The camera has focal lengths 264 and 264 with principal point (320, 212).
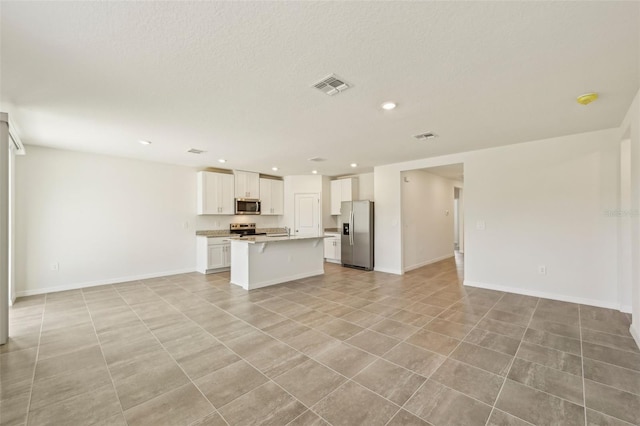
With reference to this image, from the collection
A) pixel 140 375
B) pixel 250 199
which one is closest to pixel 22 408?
pixel 140 375

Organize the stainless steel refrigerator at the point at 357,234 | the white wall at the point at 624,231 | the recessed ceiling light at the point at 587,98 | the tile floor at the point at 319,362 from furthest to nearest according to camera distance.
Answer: the stainless steel refrigerator at the point at 357,234 → the white wall at the point at 624,231 → the recessed ceiling light at the point at 587,98 → the tile floor at the point at 319,362

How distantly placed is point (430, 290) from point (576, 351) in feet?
7.18

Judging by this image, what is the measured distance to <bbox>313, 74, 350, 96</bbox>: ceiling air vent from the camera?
2.30 m

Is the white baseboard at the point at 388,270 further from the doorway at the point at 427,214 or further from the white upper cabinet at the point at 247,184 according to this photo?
the white upper cabinet at the point at 247,184

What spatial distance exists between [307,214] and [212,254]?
291cm

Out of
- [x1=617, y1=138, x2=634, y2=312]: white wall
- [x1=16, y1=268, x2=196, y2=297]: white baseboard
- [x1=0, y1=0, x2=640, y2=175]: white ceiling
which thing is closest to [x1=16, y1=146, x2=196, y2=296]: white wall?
[x1=16, y1=268, x2=196, y2=297]: white baseboard

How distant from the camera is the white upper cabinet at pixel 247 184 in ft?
23.0

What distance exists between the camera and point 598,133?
3781mm

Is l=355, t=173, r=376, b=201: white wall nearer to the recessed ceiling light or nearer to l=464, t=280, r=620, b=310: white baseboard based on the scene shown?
l=464, t=280, r=620, b=310: white baseboard

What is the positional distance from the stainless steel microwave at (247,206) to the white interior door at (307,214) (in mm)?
1215

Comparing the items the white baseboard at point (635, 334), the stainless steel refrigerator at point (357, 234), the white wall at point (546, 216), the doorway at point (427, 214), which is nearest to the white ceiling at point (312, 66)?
the white wall at point (546, 216)

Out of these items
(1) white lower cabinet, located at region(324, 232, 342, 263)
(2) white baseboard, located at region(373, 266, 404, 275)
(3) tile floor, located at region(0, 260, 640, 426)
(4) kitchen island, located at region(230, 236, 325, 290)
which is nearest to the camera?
(3) tile floor, located at region(0, 260, 640, 426)

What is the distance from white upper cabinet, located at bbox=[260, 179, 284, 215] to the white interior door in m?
0.47

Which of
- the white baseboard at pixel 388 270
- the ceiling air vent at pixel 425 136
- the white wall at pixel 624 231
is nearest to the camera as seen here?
the white wall at pixel 624 231
